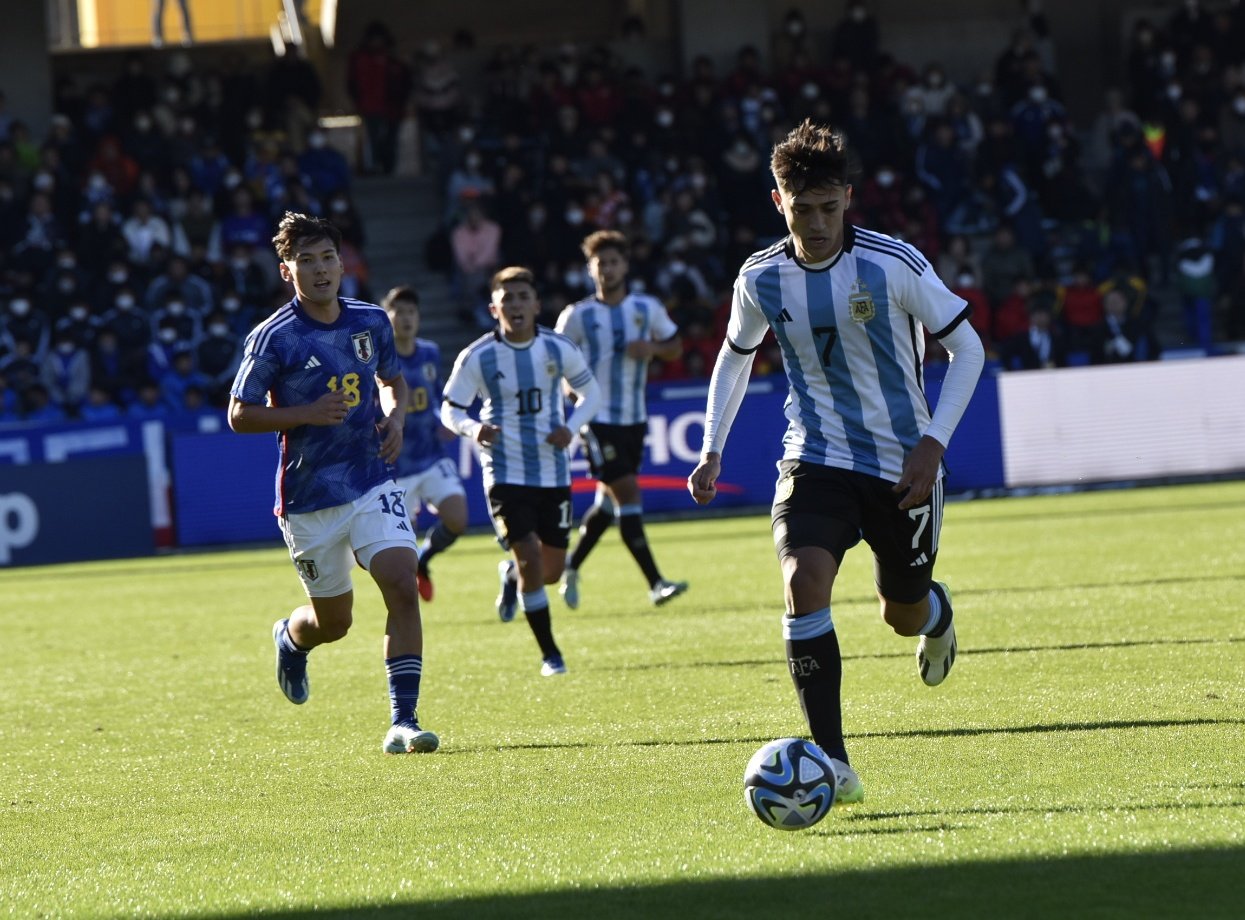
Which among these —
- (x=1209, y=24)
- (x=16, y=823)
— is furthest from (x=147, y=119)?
(x=16, y=823)

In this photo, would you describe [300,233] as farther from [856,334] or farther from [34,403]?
[34,403]

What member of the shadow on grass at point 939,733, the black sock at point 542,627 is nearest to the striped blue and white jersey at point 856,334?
the shadow on grass at point 939,733

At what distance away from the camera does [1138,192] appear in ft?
79.4

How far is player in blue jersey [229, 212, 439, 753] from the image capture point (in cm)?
719

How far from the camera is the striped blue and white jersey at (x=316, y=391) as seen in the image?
23.7 ft

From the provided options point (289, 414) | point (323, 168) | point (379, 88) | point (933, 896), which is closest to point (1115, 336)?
point (323, 168)

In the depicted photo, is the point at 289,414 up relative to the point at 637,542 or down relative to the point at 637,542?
up

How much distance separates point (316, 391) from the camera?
7301 millimetres

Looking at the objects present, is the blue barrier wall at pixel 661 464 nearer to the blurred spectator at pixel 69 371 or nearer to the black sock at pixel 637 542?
the blurred spectator at pixel 69 371

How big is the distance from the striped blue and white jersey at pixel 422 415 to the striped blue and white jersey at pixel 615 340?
0.97 meters

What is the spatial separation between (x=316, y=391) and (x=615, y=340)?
5103 millimetres

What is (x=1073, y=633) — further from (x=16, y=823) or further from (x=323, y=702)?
(x=16, y=823)

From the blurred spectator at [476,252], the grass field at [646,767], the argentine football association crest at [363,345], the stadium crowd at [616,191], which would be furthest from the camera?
the blurred spectator at [476,252]

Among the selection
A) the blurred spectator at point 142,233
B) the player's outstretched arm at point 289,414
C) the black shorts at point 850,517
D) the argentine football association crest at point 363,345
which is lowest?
the black shorts at point 850,517
